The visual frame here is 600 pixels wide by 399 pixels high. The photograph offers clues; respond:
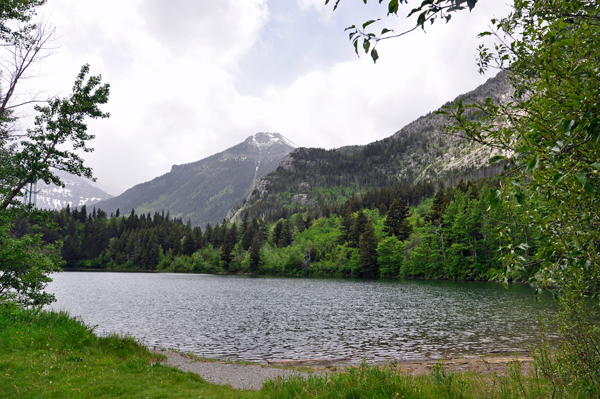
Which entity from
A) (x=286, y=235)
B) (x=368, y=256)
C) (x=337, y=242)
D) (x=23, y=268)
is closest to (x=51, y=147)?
(x=23, y=268)

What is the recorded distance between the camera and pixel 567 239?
5.42 metres

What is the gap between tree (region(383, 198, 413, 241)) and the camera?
357 feet

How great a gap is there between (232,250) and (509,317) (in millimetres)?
121401

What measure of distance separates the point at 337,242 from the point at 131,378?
112802mm

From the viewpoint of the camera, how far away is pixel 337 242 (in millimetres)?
122875

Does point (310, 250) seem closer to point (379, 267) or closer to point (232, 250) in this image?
point (379, 267)

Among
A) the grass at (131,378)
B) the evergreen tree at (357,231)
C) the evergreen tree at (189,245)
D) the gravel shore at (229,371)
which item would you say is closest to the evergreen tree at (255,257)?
the evergreen tree at (357,231)

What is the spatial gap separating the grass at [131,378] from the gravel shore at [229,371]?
1458 mm

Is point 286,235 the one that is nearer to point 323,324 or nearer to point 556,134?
point 323,324

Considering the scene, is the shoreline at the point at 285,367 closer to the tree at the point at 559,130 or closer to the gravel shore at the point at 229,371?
the gravel shore at the point at 229,371

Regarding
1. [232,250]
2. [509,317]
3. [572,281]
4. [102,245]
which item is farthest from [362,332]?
[102,245]

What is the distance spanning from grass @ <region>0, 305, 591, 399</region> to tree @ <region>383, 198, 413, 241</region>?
99551 mm

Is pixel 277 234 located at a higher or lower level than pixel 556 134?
higher

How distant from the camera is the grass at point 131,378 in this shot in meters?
7.39
